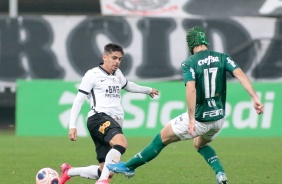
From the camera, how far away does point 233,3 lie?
24219 millimetres

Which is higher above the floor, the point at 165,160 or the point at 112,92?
the point at 112,92

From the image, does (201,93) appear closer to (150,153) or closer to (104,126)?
(150,153)

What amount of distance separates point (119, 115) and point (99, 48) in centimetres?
1270

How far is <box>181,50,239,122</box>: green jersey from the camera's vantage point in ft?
33.5

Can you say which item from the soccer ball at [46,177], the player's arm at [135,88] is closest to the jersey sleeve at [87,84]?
the player's arm at [135,88]

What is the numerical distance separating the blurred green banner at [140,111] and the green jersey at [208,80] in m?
9.98

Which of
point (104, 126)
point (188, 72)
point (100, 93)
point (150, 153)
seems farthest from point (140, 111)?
point (188, 72)

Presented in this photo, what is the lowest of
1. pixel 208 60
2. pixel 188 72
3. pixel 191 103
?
pixel 191 103

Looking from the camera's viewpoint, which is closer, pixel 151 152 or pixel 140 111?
pixel 151 152

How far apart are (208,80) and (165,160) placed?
16.3 ft

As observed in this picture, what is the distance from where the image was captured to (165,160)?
15.0m

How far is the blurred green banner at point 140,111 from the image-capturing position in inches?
800

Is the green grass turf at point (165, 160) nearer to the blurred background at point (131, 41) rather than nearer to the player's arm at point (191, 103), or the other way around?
the player's arm at point (191, 103)

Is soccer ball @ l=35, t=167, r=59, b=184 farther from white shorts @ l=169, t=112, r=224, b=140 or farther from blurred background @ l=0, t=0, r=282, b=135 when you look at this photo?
blurred background @ l=0, t=0, r=282, b=135
